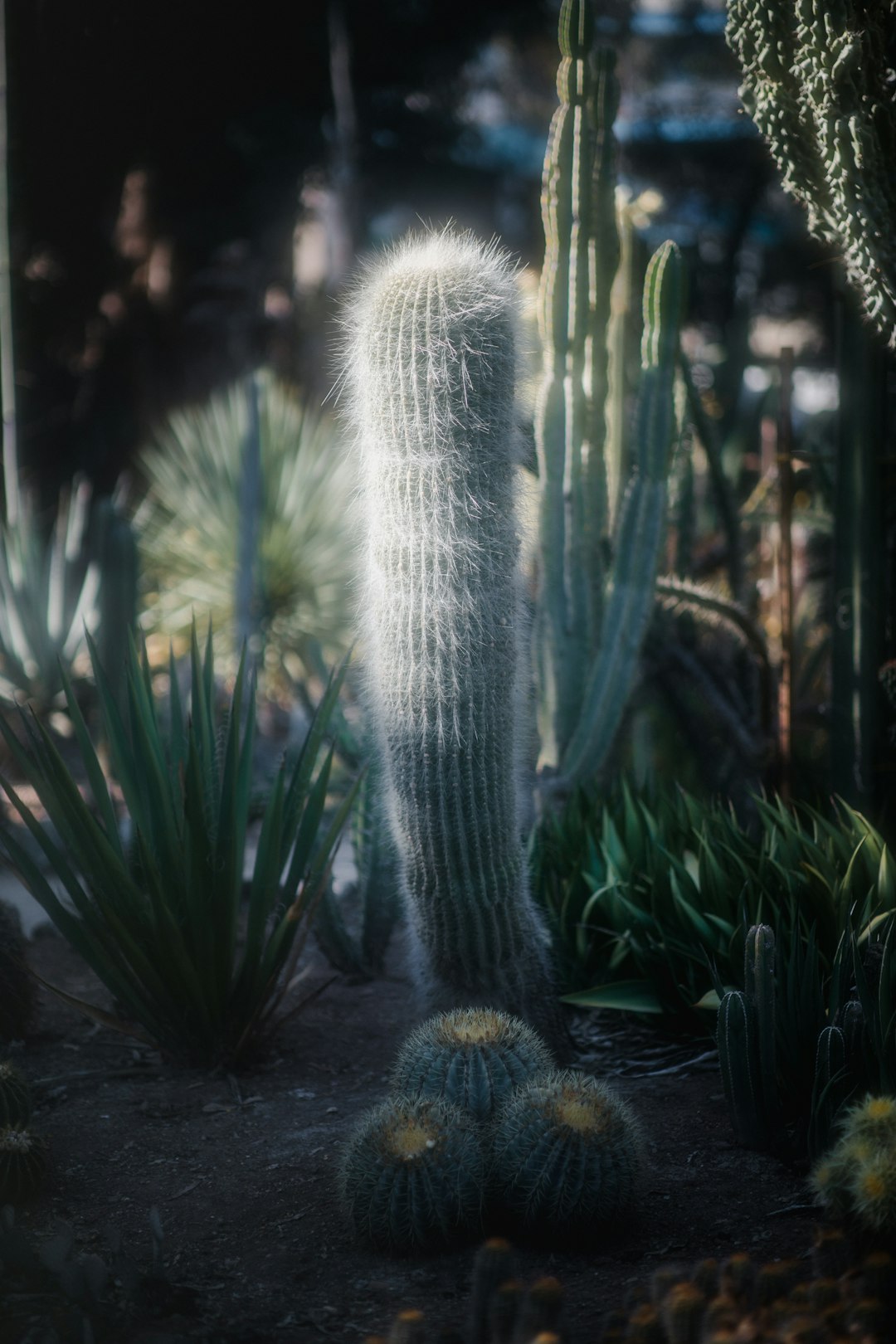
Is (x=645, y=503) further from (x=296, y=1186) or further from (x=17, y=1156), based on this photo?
(x=17, y=1156)

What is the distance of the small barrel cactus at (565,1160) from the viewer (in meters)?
2.39

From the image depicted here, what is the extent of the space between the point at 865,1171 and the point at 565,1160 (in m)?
0.60

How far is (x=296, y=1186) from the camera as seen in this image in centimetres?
274

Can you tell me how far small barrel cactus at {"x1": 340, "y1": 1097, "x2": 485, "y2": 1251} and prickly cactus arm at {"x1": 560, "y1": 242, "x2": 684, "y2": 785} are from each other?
2.06 metres

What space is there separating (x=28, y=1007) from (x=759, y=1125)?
2152 mm

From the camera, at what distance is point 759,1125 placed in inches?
108

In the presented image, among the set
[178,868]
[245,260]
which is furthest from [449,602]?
[245,260]

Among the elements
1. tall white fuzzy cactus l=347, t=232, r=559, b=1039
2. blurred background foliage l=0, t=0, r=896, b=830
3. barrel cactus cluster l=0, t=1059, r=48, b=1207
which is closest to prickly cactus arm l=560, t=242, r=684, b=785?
tall white fuzzy cactus l=347, t=232, r=559, b=1039

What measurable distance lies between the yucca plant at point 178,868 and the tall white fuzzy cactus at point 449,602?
9.6 inches

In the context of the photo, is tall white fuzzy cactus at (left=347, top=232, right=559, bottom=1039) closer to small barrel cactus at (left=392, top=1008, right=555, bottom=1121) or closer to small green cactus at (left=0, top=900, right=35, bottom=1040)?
small barrel cactus at (left=392, top=1008, right=555, bottom=1121)

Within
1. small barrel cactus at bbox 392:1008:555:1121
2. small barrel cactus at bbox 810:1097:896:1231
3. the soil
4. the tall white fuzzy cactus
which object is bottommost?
the soil

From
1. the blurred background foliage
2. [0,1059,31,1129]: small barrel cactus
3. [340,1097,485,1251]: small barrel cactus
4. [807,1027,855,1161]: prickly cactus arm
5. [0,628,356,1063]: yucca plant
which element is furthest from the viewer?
the blurred background foliage

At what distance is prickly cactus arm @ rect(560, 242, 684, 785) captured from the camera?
4.16 meters

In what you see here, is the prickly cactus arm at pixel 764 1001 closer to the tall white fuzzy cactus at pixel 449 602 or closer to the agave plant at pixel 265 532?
the tall white fuzzy cactus at pixel 449 602
